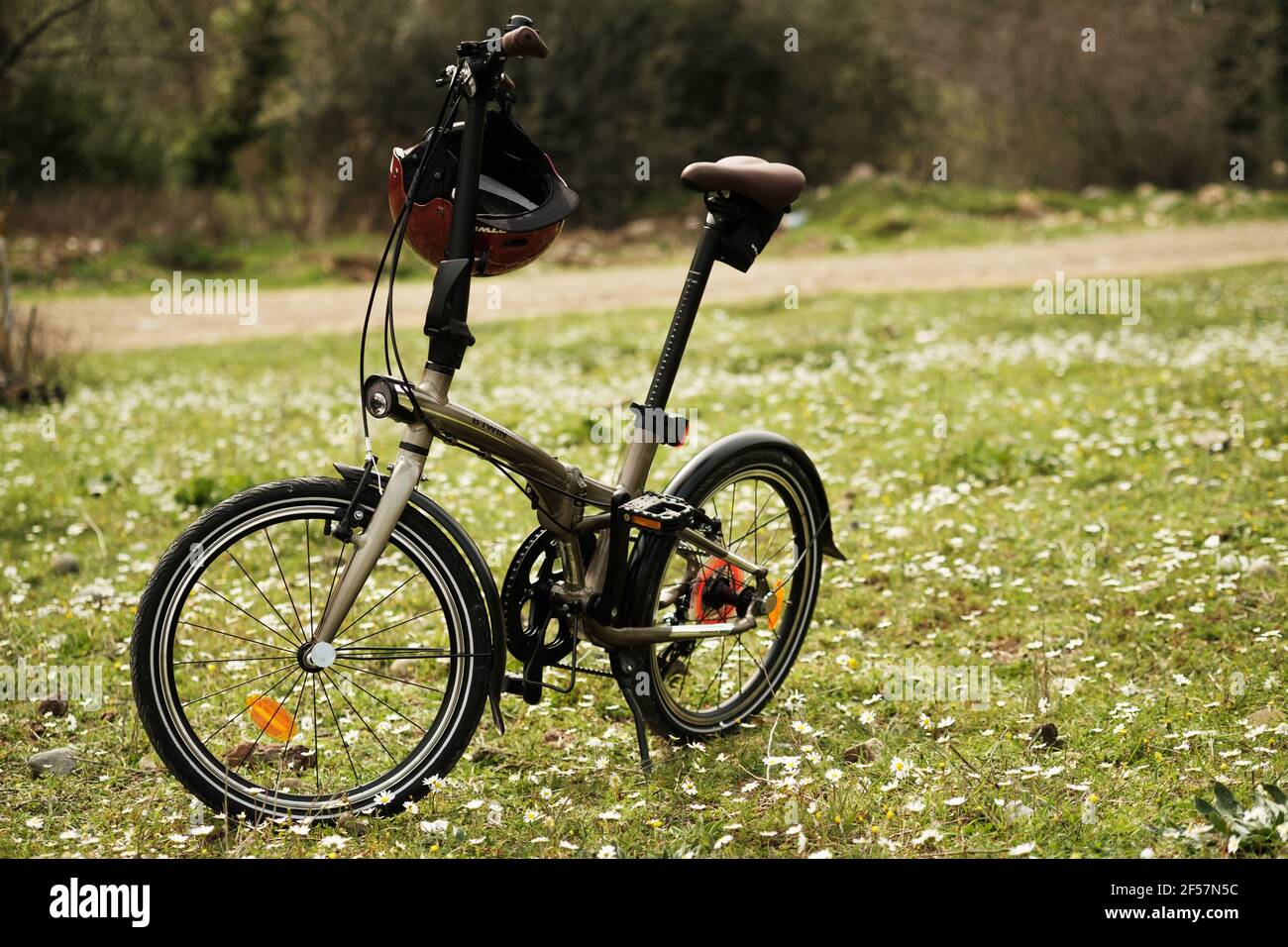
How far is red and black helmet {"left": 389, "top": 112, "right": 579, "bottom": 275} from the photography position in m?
3.27

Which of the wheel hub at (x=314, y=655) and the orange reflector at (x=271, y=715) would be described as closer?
the wheel hub at (x=314, y=655)

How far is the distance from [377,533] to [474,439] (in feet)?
1.16

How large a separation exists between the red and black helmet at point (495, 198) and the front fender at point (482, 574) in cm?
63

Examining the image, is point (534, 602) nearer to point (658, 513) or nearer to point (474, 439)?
point (658, 513)

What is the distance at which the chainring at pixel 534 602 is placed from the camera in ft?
12.0

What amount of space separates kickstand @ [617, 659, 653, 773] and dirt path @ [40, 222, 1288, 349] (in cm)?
962

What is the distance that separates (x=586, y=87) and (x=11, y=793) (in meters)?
15.9

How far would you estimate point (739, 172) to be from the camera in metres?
3.64

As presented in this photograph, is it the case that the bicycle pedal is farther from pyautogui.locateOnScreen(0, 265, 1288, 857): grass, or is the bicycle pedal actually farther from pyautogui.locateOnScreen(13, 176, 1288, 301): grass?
pyautogui.locateOnScreen(13, 176, 1288, 301): grass

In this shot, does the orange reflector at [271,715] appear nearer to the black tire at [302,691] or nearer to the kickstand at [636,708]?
the black tire at [302,691]

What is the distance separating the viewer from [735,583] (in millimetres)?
4125

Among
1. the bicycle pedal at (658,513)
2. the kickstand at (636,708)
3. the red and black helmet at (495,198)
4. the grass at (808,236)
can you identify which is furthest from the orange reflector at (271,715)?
the grass at (808,236)

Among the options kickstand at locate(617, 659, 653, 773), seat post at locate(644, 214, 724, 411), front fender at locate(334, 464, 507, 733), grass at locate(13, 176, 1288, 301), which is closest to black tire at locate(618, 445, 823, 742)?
kickstand at locate(617, 659, 653, 773)
